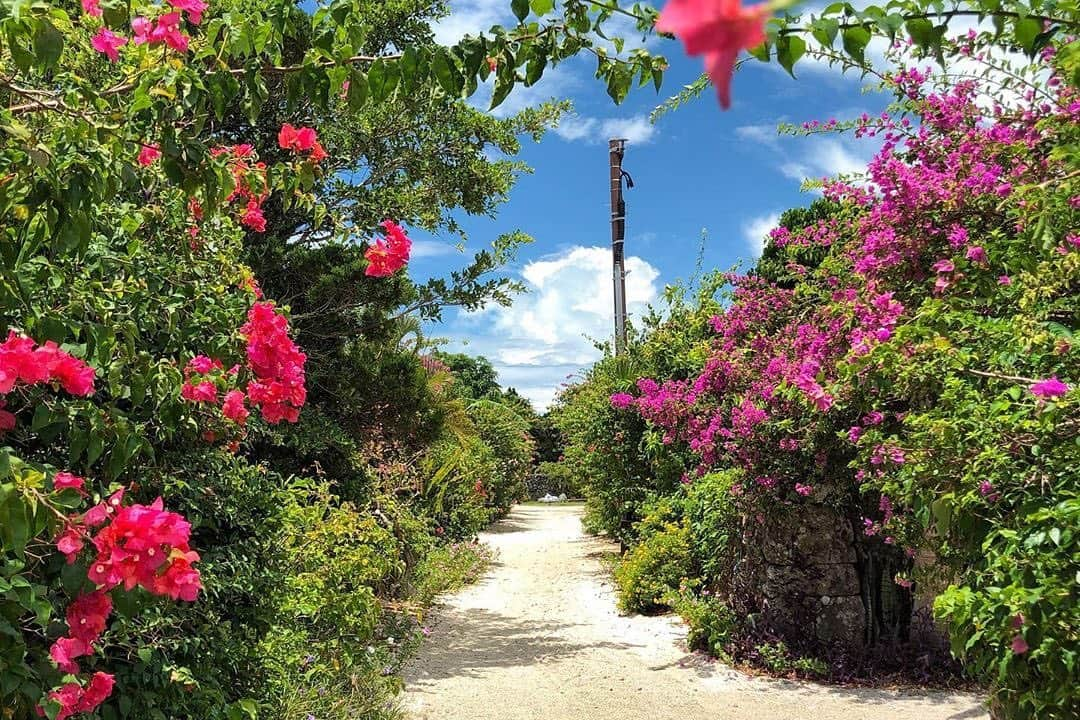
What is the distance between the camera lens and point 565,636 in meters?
6.96

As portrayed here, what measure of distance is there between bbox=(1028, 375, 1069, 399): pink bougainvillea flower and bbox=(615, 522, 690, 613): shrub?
5742 mm

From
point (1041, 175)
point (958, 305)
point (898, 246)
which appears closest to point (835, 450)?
point (898, 246)

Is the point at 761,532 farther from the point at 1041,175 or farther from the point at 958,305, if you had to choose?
the point at 1041,175

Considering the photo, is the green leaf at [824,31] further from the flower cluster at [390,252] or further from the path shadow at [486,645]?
the path shadow at [486,645]

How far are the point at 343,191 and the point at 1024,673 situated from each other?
5870 mm

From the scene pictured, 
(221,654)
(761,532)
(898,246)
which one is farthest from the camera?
(761,532)

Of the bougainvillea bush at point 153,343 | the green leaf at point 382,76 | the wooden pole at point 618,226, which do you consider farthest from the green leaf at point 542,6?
the wooden pole at point 618,226

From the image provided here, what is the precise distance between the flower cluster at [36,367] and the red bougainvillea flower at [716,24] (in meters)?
1.54

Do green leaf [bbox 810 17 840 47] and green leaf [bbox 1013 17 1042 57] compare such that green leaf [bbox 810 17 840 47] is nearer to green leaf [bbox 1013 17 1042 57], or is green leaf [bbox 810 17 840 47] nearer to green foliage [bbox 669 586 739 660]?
green leaf [bbox 1013 17 1042 57]

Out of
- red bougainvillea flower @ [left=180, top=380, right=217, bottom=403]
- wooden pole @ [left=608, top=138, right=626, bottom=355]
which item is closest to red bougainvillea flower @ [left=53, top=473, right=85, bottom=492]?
red bougainvillea flower @ [left=180, top=380, right=217, bottom=403]

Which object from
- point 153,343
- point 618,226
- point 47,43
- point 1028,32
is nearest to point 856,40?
point 1028,32

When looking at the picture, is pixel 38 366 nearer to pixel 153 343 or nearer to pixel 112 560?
pixel 112 560

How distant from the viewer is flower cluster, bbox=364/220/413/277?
304 centimetres

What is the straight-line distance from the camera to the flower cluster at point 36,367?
1466mm
